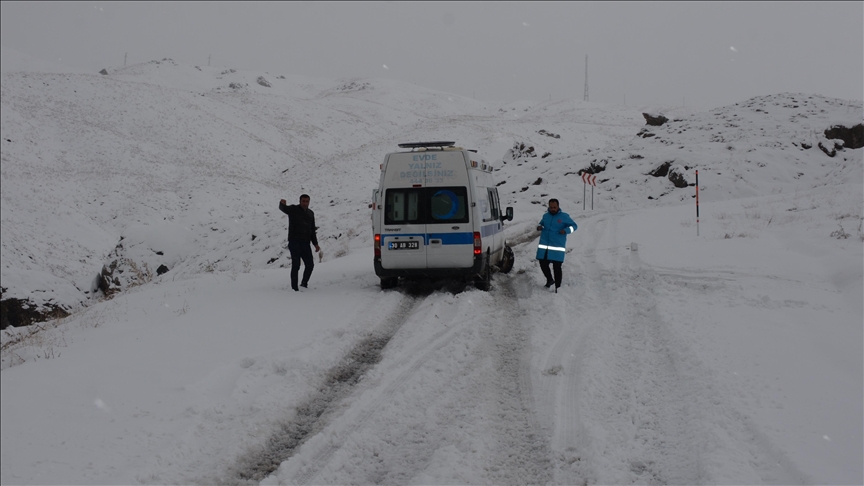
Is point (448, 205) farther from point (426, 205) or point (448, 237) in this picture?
point (448, 237)

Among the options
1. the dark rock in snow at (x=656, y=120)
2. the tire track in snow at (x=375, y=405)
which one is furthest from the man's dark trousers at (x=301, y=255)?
the dark rock in snow at (x=656, y=120)

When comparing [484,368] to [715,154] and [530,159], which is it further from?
[530,159]

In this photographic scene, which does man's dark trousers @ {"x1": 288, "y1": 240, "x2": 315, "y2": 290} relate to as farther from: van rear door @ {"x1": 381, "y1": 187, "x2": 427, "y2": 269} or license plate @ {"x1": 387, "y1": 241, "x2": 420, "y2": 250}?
license plate @ {"x1": 387, "y1": 241, "x2": 420, "y2": 250}

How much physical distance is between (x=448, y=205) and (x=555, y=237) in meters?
2.15

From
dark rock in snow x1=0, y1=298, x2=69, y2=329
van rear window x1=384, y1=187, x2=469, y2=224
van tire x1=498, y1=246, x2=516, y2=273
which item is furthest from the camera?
dark rock in snow x1=0, y1=298, x2=69, y2=329

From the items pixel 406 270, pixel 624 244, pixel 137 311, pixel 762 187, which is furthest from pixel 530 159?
pixel 137 311

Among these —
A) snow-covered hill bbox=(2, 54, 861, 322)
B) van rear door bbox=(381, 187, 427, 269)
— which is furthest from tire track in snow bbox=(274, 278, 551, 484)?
snow-covered hill bbox=(2, 54, 861, 322)

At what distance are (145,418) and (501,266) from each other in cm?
858

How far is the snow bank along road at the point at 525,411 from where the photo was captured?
399cm

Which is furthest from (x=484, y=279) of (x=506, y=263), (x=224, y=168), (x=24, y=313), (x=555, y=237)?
(x=224, y=168)

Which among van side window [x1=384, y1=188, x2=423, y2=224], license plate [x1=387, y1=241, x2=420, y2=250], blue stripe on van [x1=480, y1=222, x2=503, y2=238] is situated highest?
van side window [x1=384, y1=188, x2=423, y2=224]

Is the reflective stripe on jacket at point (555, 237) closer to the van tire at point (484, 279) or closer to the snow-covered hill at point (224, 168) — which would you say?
the van tire at point (484, 279)

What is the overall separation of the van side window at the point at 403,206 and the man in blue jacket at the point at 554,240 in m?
2.46

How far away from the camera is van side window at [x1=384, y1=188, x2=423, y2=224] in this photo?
10062mm
